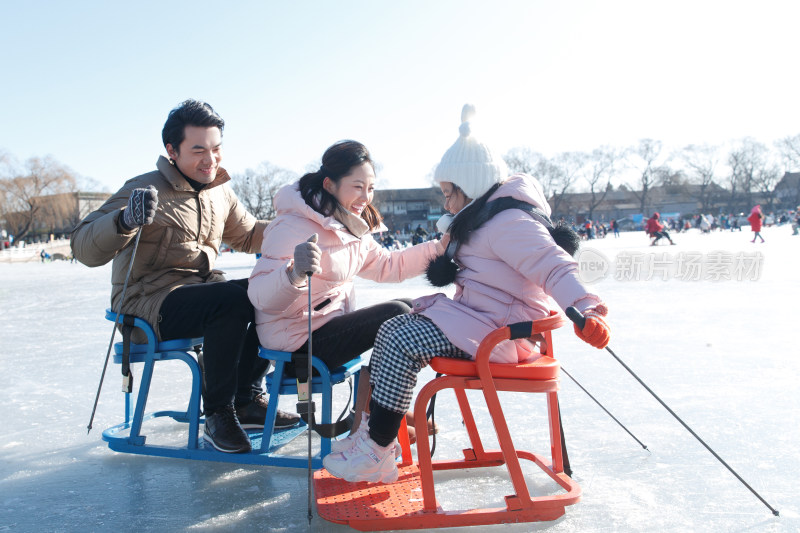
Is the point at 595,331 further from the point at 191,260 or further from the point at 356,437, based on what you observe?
the point at 191,260

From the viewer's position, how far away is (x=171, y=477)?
7.91 feet

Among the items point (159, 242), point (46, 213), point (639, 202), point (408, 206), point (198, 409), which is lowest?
point (46, 213)

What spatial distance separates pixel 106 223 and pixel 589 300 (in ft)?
6.03

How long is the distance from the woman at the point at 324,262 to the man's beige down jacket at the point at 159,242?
1.46 ft

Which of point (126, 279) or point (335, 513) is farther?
point (126, 279)

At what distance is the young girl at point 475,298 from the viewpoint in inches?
73.9

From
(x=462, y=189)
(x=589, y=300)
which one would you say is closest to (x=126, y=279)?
(x=462, y=189)

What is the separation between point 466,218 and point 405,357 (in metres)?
0.52

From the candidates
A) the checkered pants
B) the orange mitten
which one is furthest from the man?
the orange mitten

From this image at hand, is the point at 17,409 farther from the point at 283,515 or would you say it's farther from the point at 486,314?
the point at 486,314

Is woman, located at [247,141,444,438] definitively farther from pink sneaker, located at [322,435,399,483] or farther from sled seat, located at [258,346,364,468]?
pink sneaker, located at [322,435,399,483]

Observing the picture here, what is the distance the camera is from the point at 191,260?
8.78 feet

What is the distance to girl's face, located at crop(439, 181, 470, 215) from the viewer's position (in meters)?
2.18

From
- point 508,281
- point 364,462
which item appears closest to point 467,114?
point 508,281
